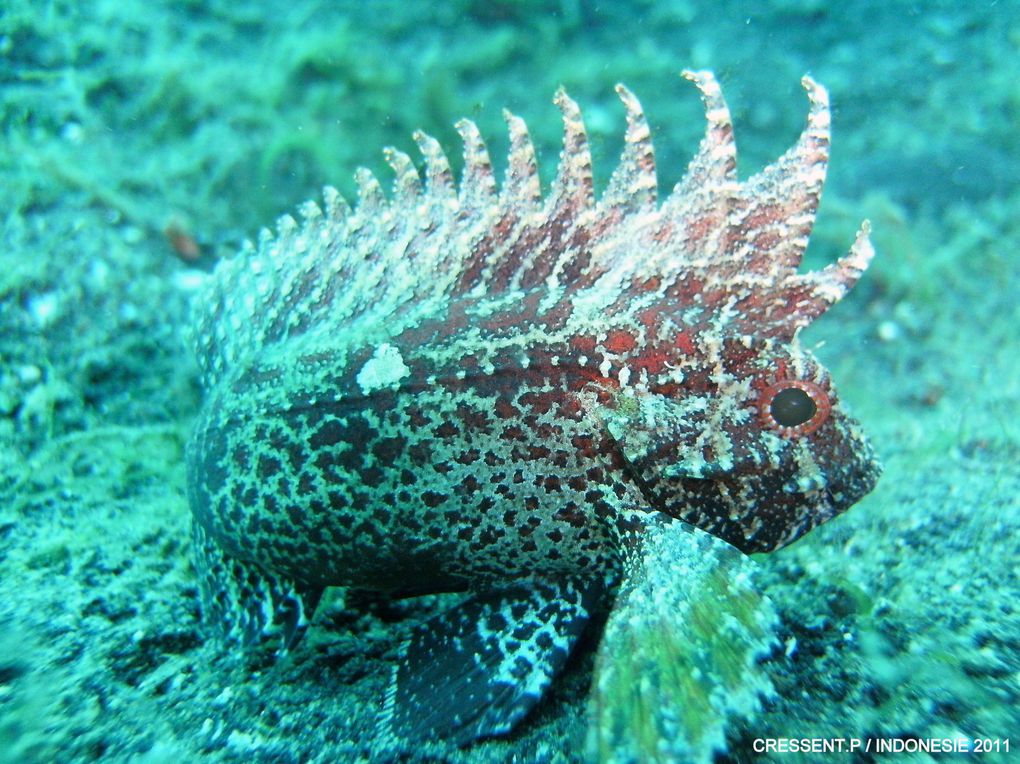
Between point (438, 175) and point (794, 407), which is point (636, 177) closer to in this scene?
point (438, 175)

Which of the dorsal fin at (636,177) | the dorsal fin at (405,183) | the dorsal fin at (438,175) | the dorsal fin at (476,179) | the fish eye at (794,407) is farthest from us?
the dorsal fin at (405,183)

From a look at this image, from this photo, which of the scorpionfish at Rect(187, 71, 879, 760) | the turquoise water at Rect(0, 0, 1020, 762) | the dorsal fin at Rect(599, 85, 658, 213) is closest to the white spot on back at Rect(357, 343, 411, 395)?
the scorpionfish at Rect(187, 71, 879, 760)

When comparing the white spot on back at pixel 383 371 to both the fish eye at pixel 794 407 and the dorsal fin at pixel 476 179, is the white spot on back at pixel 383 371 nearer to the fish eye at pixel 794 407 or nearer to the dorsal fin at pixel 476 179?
the dorsal fin at pixel 476 179

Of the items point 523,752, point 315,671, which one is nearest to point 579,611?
point 523,752

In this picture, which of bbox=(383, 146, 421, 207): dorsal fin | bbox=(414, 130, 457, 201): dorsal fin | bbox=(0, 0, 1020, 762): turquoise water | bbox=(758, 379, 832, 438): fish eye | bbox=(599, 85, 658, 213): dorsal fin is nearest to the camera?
bbox=(758, 379, 832, 438): fish eye

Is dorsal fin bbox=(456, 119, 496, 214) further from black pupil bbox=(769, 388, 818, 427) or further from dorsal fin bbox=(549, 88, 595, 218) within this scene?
black pupil bbox=(769, 388, 818, 427)

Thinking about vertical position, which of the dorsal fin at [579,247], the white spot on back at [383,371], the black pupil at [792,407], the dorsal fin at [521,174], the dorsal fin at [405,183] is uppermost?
the dorsal fin at [405,183]

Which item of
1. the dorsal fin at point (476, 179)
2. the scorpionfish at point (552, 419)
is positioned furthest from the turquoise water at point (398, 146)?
the dorsal fin at point (476, 179)

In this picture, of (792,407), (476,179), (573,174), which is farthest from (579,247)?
(792,407)

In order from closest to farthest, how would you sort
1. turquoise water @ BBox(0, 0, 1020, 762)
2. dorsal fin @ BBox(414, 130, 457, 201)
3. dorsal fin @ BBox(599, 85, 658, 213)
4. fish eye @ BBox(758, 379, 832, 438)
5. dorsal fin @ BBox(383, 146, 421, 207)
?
fish eye @ BBox(758, 379, 832, 438)
dorsal fin @ BBox(599, 85, 658, 213)
dorsal fin @ BBox(414, 130, 457, 201)
dorsal fin @ BBox(383, 146, 421, 207)
turquoise water @ BBox(0, 0, 1020, 762)
